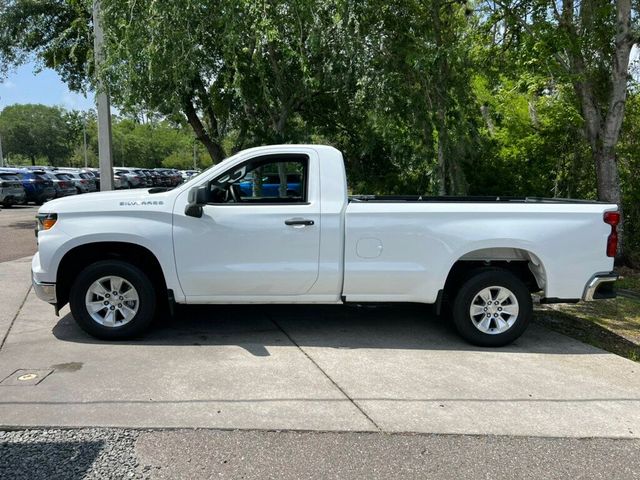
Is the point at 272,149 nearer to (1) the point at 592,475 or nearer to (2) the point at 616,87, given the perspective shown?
(1) the point at 592,475

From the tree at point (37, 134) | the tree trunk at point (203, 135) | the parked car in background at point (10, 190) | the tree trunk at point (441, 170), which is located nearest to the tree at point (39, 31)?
the tree trunk at point (203, 135)

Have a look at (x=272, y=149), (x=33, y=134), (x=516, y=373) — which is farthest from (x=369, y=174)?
(x=33, y=134)

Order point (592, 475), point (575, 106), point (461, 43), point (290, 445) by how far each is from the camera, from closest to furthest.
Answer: point (592, 475), point (290, 445), point (461, 43), point (575, 106)

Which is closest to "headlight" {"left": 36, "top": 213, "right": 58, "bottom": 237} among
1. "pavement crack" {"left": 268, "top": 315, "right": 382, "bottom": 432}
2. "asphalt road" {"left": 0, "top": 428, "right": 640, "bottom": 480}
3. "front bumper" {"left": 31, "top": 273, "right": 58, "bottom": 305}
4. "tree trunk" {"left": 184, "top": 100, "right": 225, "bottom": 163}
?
"front bumper" {"left": 31, "top": 273, "right": 58, "bottom": 305}

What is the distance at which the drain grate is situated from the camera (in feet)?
14.9

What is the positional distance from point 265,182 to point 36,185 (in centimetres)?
2428

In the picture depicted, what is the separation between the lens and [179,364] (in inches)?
200

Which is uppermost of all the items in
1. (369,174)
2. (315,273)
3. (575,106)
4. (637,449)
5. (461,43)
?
(461,43)

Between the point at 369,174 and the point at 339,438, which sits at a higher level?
the point at 369,174

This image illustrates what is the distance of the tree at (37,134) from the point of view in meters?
77.7

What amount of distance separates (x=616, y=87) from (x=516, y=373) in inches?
255

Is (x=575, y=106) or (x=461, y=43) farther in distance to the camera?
(x=575, y=106)

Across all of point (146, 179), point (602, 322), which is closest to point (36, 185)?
point (146, 179)

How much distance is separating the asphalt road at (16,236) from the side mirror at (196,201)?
6.73 metres
